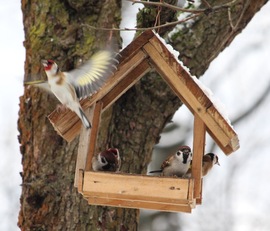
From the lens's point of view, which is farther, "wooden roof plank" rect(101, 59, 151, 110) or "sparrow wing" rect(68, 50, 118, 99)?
"wooden roof plank" rect(101, 59, 151, 110)

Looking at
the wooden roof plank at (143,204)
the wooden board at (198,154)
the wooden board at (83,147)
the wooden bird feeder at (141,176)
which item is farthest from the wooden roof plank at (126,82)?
the wooden roof plank at (143,204)

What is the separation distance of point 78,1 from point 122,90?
2.96 feet

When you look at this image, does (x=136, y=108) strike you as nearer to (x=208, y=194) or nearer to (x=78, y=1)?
(x=78, y=1)

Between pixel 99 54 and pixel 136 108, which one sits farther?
pixel 136 108

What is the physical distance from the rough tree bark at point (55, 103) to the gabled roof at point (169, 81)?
27.2 inches

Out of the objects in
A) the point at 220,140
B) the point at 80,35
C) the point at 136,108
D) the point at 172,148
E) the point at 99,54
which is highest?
the point at 172,148

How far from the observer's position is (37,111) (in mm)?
4848

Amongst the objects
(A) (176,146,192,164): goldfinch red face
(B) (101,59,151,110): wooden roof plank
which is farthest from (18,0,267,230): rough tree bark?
(A) (176,146,192,164): goldfinch red face

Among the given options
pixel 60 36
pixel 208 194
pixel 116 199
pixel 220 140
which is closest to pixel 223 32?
pixel 60 36

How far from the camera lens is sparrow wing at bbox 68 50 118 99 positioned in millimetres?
3799

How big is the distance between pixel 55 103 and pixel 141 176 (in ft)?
4.40

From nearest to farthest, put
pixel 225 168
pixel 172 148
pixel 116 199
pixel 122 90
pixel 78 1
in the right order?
pixel 116 199
pixel 122 90
pixel 78 1
pixel 172 148
pixel 225 168

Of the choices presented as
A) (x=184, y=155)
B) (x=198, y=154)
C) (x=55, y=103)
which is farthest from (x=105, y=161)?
(x=55, y=103)

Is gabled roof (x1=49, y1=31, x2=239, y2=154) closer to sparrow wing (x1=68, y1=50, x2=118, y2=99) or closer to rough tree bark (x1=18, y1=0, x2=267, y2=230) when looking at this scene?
sparrow wing (x1=68, y1=50, x2=118, y2=99)
